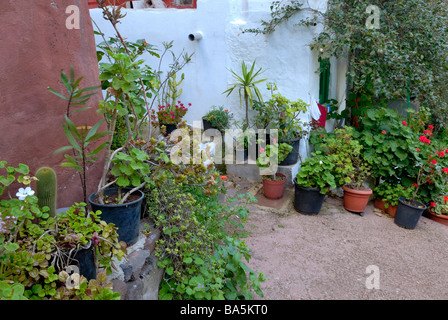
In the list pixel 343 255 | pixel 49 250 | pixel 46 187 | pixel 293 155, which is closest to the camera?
pixel 49 250

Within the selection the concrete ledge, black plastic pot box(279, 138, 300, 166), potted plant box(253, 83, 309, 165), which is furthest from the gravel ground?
potted plant box(253, 83, 309, 165)

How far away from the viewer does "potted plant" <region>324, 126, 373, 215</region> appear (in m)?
4.12

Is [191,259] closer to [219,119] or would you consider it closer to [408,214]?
[219,119]

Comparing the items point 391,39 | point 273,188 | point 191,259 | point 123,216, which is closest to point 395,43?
point 391,39

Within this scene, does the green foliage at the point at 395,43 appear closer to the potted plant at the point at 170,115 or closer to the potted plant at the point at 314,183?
the potted plant at the point at 314,183

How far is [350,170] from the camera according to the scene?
4.09 m

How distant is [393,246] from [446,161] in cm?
166

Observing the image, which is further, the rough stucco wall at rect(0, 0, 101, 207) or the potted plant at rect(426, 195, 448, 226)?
the potted plant at rect(426, 195, 448, 226)

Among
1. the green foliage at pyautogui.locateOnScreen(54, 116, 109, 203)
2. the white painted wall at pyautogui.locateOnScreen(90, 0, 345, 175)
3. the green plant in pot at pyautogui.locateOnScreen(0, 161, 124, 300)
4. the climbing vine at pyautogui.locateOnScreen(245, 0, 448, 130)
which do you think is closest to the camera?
the green plant in pot at pyautogui.locateOnScreen(0, 161, 124, 300)

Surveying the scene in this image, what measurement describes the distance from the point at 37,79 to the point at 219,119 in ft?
10.3

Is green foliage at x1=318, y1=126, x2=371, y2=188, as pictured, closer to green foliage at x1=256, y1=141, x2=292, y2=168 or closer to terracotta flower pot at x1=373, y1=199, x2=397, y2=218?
terracotta flower pot at x1=373, y1=199, x2=397, y2=218

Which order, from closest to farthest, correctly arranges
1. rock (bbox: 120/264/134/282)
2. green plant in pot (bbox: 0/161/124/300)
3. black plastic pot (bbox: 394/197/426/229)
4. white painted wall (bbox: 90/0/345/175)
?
green plant in pot (bbox: 0/161/124/300) < rock (bbox: 120/264/134/282) < black plastic pot (bbox: 394/197/426/229) < white painted wall (bbox: 90/0/345/175)

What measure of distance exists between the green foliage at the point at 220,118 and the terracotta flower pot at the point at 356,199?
2.06 metres

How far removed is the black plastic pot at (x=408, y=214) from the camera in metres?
3.87
